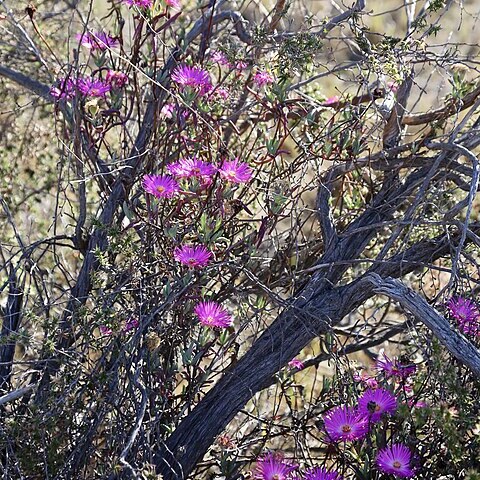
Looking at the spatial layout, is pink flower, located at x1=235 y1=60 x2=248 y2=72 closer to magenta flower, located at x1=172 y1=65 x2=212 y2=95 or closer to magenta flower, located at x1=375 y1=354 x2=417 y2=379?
magenta flower, located at x1=172 y1=65 x2=212 y2=95

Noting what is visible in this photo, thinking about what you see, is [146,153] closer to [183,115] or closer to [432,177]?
[183,115]

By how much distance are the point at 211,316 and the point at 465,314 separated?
577 millimetres

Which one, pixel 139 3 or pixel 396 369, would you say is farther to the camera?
pixel 139 3

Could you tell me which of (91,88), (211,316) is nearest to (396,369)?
(211,316)

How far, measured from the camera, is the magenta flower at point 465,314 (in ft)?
6.61

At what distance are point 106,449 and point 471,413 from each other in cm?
83

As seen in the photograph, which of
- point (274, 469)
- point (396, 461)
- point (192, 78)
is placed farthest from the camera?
point (192, 78)

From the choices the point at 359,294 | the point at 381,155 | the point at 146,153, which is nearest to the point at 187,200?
the point at 146,153

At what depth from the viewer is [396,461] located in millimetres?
1775

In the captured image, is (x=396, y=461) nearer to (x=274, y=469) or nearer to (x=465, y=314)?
(x=274, y=469)

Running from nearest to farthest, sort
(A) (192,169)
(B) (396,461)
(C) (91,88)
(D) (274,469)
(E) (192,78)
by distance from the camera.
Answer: (B) (396,461) < (D) (274,469) < (A) (192,169) < (E) (192,78) < (C) (91,88)

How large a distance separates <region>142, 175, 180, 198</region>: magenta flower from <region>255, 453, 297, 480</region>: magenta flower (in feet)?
2.07

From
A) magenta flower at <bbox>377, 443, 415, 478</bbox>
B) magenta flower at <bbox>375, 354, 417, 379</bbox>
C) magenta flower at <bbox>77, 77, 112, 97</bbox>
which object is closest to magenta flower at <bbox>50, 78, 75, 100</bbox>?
magenta flower at <bbox>77, 77, 112, 97</bbox>

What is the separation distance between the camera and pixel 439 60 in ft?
7.39
